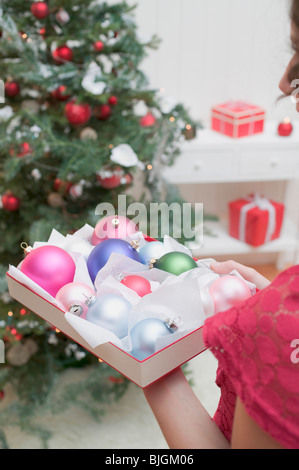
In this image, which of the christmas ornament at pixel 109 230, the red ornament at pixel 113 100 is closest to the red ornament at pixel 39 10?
the red ornament at pixel 113 100

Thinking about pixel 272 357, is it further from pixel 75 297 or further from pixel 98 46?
pixel 98 46

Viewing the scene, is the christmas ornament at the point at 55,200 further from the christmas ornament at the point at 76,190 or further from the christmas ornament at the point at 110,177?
the christmas ornament at the point at 110,177

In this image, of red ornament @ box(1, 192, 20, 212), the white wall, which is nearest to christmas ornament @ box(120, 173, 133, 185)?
red ornament @ box(1, 192, 20, 212)

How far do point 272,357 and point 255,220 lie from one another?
1.89m

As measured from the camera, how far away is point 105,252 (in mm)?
872

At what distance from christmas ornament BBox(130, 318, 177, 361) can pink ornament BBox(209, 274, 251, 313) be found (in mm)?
90

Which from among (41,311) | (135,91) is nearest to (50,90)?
(135,91)

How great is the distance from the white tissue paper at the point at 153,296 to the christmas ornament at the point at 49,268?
3cm

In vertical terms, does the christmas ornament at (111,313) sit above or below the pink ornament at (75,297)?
above

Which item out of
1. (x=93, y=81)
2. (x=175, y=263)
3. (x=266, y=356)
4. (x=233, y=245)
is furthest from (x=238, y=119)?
(x=266, y=356)

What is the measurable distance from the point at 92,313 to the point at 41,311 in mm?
127

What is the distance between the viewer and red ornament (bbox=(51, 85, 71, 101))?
142 centimetres

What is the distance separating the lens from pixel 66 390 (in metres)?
1.62

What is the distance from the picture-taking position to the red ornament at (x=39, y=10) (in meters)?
1.37
